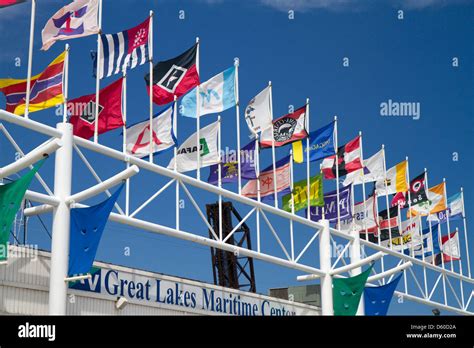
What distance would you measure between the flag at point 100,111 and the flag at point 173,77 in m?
2.19

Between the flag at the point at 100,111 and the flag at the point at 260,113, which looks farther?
the flag at the point at 260,113

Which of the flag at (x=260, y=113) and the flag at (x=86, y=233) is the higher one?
the flag at (x=260, y=113)

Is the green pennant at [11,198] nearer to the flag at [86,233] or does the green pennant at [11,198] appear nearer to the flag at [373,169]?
the flag at [86,233]

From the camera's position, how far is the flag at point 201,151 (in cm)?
2705

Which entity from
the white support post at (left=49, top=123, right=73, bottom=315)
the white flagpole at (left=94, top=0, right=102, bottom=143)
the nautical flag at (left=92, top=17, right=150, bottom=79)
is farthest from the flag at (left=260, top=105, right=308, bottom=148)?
the white support post at (left=49, top=123, right=73, bottom=315)

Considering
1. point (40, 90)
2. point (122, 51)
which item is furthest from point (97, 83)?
point (40, 90)

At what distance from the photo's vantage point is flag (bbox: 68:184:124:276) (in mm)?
19859

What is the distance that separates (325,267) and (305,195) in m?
2.97

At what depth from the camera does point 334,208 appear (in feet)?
110

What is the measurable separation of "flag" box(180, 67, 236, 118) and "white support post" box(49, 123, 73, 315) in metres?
7.42

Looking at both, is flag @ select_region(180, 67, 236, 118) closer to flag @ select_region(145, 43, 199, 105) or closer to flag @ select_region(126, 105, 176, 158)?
flag @ select_region(145, 43, 199, 105)

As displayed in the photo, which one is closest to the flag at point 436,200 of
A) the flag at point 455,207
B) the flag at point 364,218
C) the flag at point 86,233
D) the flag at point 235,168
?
the flag at point 455,207
